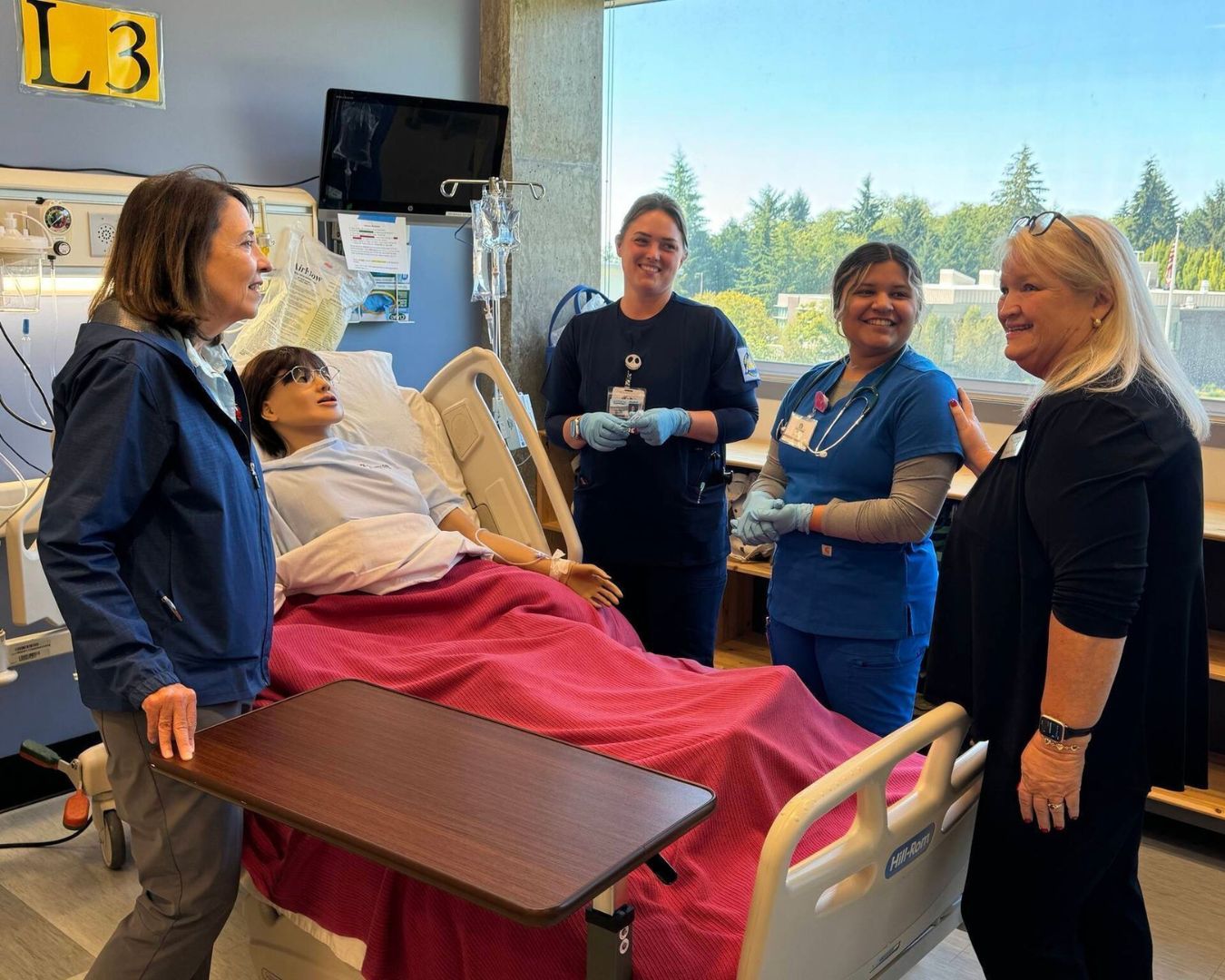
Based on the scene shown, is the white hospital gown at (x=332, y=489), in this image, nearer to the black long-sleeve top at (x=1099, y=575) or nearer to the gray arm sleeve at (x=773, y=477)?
the gray arm sleeve at (x=773, y=477)

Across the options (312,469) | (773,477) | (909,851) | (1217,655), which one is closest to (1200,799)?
(1217,655)

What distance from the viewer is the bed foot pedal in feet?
4.57

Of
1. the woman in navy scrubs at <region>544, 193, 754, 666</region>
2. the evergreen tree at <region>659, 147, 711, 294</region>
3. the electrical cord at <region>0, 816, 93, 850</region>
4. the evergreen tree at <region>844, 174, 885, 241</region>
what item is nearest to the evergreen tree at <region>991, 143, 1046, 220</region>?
the evergreen tree at <region>844, 174, 885, 241</region>

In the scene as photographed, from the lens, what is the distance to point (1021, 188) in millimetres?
3791

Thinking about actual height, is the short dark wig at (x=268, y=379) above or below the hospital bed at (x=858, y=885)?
above

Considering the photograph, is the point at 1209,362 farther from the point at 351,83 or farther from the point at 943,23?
the point at 351,83

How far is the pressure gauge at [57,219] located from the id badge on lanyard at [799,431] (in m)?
2.00

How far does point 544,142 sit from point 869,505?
2.55m

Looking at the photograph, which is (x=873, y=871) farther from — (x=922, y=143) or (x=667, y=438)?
(x=922, y=143)

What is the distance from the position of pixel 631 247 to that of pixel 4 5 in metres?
1.77

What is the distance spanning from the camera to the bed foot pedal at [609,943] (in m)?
1.39

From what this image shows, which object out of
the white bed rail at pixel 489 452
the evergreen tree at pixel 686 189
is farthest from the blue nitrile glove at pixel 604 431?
the evergreen tree at pixel 686 189

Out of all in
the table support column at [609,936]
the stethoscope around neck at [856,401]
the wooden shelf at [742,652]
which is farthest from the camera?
the wooden shelf at [742,652]

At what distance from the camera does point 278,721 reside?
1683 mm
